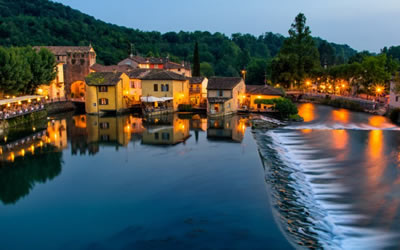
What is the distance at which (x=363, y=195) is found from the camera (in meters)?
18.3

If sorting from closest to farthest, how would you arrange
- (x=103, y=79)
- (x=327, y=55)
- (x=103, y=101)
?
1. (x=103, y=79)
2. (x=103, y=101)
3. (x=327, y=55)

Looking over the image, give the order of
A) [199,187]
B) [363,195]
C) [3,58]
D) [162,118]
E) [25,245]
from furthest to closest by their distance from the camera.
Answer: [162,118] → [3,58] → [199,187] → [363,195] → [25,245]

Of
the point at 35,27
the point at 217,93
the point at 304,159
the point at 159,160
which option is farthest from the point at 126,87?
the point at 35,27

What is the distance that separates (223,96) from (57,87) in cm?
2590

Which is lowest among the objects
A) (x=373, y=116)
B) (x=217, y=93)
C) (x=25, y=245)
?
(x=25, y=245)

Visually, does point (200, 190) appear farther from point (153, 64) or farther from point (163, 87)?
point (153, 64)

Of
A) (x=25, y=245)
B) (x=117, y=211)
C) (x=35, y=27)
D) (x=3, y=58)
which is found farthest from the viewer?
(x=35, y=27)

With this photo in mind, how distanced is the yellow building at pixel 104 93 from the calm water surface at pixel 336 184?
21.2 metres

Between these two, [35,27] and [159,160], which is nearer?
[159,160]

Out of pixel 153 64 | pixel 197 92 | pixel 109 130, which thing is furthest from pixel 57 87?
pixel 109 130

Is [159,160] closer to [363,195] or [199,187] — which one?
[199,187]

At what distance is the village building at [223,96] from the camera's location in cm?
4566

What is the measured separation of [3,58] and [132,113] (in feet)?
54.5

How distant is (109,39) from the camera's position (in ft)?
321
